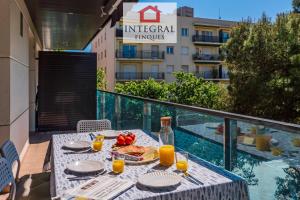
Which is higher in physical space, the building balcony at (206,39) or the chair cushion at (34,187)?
the building balcony at (206,39)

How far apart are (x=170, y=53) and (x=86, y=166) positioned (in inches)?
1031

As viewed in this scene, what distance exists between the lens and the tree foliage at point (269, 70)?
12.1 m

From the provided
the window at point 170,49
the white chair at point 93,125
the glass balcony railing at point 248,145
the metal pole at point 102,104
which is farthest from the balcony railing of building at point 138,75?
the glass balcony railing at point 248,145

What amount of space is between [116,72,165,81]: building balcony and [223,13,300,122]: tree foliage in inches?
536

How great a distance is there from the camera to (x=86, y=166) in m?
1.77

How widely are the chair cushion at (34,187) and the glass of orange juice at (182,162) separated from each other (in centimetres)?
102

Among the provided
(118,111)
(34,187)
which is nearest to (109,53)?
(118,111)

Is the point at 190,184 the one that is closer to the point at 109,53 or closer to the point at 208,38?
the point at 109,53

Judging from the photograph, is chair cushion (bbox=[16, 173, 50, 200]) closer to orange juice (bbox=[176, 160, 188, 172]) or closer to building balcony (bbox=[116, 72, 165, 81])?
orange juice (bbox=[176, 160, 188, 172])

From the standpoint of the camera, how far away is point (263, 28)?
42.2ft

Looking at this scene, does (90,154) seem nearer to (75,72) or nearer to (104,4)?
(104,4)

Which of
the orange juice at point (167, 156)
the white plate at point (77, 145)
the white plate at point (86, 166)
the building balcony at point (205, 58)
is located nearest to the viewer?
the white plate at point (86, 166)

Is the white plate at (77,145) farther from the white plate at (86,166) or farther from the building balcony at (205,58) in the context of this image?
the building balcony at (205,58)

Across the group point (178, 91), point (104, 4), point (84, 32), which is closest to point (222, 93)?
point (178, 91)
